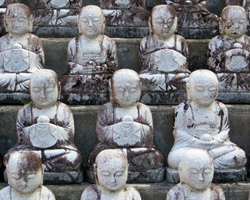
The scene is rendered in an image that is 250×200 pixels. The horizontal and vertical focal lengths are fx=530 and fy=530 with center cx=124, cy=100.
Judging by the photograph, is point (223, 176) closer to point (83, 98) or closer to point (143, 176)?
point (143, 176)

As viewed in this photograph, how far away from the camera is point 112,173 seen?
5.52 metres

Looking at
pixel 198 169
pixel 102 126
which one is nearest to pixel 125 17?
pixel 102 126

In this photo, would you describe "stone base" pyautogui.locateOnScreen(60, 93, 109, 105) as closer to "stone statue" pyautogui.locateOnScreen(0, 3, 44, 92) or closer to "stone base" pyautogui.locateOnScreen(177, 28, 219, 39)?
"stone statue" pyautogui.locateOnScreen(0, 3, 44, 92)

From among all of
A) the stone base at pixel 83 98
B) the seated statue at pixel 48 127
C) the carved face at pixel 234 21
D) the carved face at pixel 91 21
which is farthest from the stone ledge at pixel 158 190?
the carved face at pixel 234 21

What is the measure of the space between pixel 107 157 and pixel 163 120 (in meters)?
2.09

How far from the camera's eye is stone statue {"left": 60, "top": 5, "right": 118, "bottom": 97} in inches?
302

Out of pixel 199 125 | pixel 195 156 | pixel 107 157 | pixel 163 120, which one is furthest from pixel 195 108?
pixel 107 157

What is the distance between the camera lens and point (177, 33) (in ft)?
29.7

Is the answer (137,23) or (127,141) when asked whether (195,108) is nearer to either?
(127,141)

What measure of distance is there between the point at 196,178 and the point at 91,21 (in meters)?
3.22

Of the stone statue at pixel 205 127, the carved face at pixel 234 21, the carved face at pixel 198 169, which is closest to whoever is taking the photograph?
the carved face at pixel 198 169

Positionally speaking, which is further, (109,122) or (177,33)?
(177,33)

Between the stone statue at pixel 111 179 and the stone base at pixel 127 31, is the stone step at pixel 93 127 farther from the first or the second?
the stone base at pixel 127 31

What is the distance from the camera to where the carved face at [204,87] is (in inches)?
262
